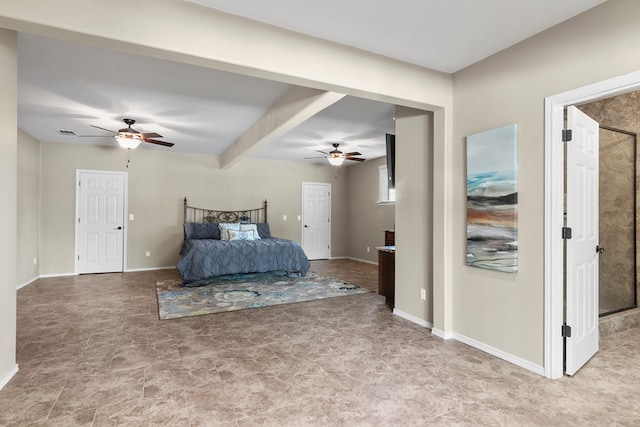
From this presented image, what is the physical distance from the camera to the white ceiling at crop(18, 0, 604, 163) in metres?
2.24

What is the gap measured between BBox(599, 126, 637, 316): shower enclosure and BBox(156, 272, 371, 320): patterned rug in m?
3.02

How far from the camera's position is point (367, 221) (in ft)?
28.0

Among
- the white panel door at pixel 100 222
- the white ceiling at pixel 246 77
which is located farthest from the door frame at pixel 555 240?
the white panel door at pixel 100 222

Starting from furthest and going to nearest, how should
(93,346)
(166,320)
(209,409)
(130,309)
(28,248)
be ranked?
(28,248), (130,309), (166,320), (93,346), (209,409)

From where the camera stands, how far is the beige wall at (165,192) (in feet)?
21.2

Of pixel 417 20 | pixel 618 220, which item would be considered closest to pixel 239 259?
pixel 417 20

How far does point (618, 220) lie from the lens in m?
3.84

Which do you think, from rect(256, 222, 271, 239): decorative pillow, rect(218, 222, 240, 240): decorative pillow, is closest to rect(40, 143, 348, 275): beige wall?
rect(256, 222, 271, 239): decorative pillow

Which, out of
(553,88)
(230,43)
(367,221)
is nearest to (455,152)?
(553,88)

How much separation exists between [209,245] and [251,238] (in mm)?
1081

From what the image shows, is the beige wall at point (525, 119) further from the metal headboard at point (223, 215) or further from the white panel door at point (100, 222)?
the white panel door at point (100, 222)

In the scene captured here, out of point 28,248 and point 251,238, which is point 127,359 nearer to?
point 251,238

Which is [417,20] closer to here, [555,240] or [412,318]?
[555,240]

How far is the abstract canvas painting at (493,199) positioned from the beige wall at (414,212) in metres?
0.57
